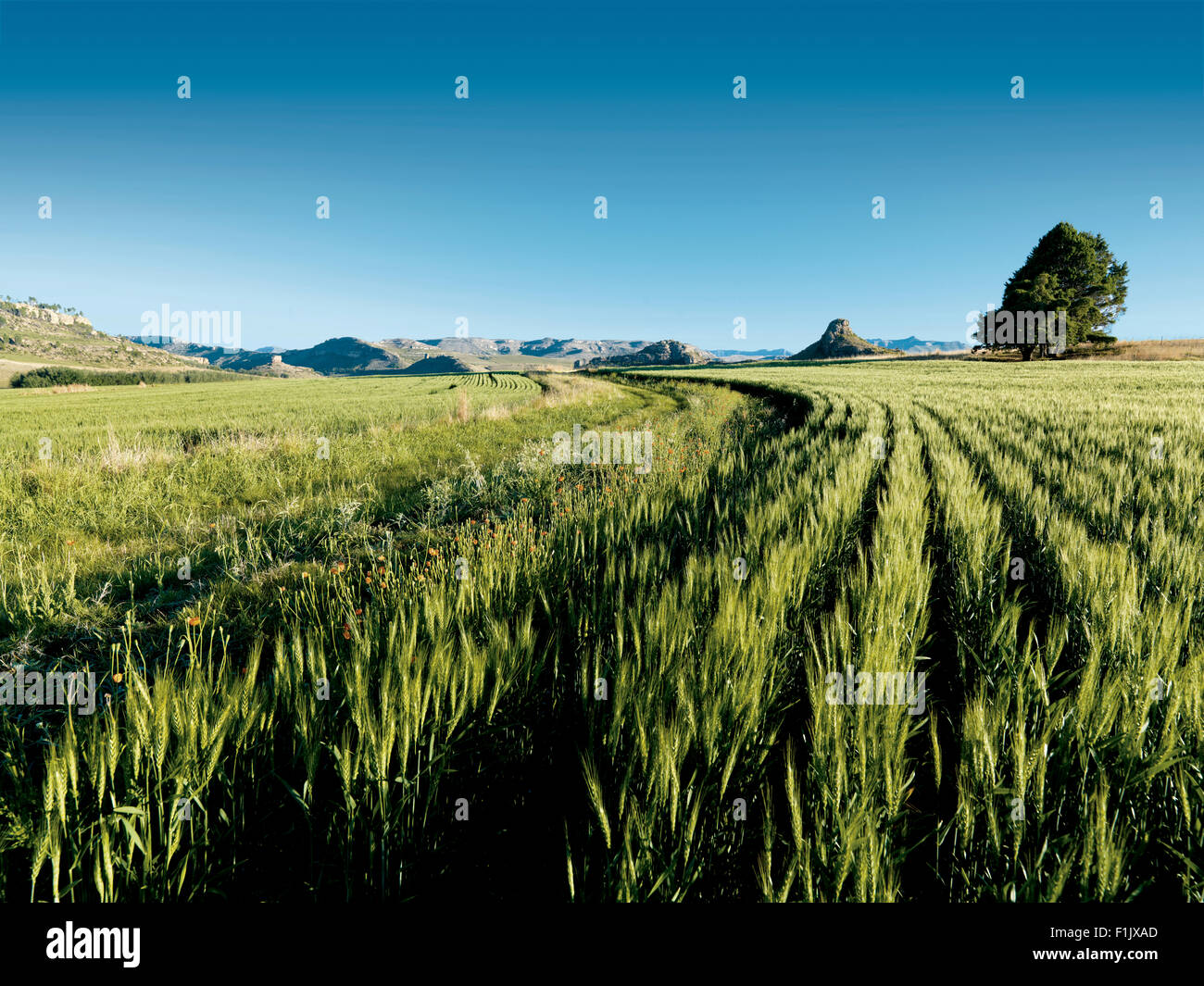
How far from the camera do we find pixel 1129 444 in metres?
7.08

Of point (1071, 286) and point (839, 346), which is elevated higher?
point (839, 346)

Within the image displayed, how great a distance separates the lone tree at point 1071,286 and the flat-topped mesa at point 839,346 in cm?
5738

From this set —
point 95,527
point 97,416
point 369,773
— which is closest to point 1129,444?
point 369,773

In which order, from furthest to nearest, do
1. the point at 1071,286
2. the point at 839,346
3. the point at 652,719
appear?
the point at 839,346, the point at 1071,286, the point at 652,719

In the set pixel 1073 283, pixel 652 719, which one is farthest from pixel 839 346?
pixel 652 719

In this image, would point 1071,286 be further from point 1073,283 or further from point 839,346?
point 839,346

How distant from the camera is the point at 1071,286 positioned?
4906 cm

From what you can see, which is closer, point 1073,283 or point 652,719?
point 652,719

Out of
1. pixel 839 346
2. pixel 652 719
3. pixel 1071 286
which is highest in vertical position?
pixel 839 346

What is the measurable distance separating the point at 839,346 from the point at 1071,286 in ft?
Result: 244

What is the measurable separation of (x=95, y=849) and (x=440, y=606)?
129cm

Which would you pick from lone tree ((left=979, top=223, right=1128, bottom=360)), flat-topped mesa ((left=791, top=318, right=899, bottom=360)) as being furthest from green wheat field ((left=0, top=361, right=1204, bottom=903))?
flat-topped mesa ((left=791, top=318, right=899, bottom=360))

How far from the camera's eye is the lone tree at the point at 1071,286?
4638 cm

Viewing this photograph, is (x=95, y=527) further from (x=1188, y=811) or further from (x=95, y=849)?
(x=1188, y=811)
